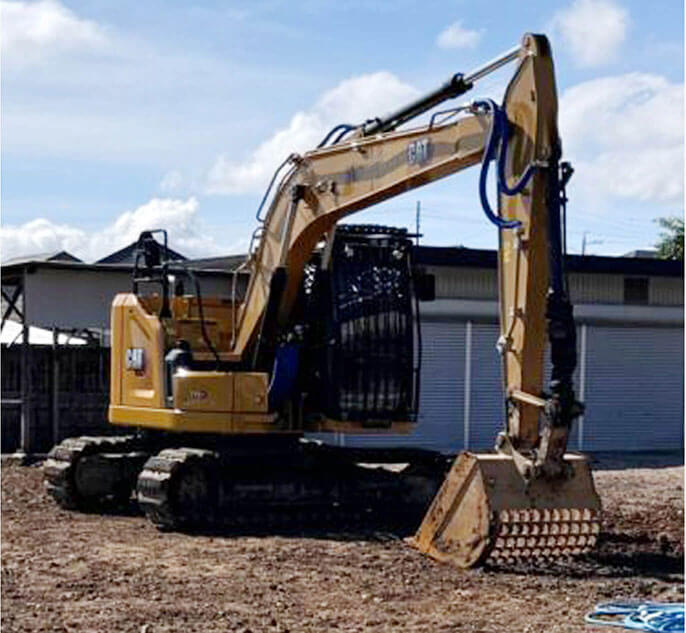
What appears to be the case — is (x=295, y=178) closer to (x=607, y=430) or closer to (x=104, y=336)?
(x=104, y=336)

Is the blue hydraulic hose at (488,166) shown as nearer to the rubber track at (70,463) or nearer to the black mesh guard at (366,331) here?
the black mesh guard at (366,331)

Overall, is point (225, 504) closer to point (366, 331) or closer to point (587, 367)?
point (366, 331)

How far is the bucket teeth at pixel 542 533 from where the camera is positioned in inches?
421

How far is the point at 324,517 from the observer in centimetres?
1414

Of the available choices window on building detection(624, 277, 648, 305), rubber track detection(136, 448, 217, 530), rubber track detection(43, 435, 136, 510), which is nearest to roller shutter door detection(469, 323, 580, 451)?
window on building detection(624, 277, 648, 305)

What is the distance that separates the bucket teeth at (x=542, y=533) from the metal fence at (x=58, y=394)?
1239 centimetres

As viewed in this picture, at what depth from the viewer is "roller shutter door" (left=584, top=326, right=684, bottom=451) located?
25812mm

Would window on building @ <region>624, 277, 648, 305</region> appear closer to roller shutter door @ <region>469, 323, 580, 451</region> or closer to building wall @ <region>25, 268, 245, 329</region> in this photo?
roller shutter door @ <region>469, 323, 580, 451</region>

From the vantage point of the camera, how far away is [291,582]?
10.6m

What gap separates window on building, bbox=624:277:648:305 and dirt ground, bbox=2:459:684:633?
12.3 m

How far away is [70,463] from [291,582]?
528 centimetres

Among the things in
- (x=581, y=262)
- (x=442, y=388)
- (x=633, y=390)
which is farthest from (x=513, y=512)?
(x=633, y=390)

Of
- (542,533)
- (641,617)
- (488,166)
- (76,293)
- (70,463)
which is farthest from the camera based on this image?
(76,293)

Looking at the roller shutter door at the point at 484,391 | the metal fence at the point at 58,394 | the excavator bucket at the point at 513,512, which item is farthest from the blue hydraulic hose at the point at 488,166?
the roller shutter door at the point at 484,391
